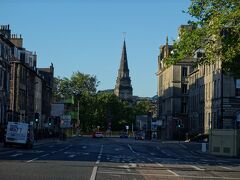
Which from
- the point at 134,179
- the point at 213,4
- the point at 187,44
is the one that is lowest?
the point at 134,179

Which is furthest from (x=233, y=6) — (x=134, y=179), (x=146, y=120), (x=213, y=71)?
(x=146, y=120)

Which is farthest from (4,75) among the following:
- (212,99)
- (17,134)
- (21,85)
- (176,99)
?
(176,99)

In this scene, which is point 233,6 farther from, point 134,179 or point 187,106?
point 187,106

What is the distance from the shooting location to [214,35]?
98.7 feet

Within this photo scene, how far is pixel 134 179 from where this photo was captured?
22.8 metres

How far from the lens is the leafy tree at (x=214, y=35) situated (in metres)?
29.3

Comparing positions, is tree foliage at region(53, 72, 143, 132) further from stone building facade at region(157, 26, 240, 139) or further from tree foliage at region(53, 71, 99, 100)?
stone building facade at region(157, 26, 240, 139)

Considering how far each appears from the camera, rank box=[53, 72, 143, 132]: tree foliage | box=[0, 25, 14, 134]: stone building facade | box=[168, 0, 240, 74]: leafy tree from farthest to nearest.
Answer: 1. box=[53, 72, 143, 132]: tree foliage
2. box=[0, 25, 14, 134]: stone building facade
3. box=[168, 0, 240, 74]: leafy tree

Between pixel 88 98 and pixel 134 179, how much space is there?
158 meters

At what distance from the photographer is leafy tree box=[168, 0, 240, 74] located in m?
29.3

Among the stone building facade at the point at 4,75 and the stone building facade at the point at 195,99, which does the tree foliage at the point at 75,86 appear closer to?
the stone building facade at the point at 195,99

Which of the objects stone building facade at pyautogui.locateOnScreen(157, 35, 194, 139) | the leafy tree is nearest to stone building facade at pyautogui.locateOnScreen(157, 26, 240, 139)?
stone building facade at pyautogui.locateOnScreen(157, 35, 194, 139)

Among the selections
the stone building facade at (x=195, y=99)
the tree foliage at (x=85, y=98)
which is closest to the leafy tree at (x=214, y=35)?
the stone building facade at (x=195, y=99)

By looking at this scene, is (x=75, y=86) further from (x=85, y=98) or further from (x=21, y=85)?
(x=21, y=85)
